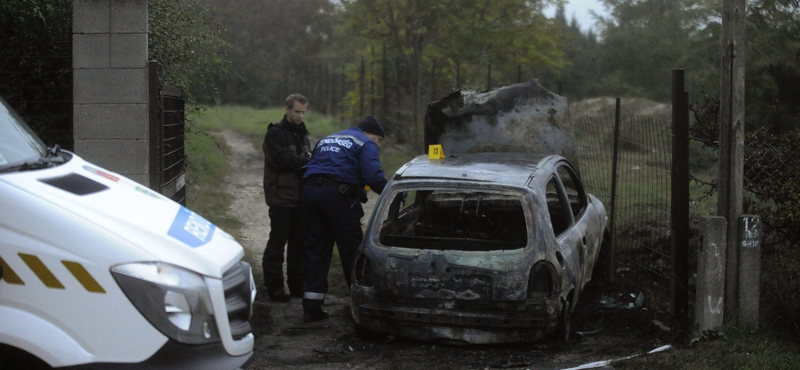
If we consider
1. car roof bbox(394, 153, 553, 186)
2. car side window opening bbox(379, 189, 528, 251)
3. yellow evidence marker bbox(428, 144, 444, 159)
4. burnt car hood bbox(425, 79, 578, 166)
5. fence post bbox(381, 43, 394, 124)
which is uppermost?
fence post bbox(381, 43, 394, 124)

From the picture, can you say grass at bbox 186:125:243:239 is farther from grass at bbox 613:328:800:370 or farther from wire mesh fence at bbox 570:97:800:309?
grass at bbox 613:328:800:370

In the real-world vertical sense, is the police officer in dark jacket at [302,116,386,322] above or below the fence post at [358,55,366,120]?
below

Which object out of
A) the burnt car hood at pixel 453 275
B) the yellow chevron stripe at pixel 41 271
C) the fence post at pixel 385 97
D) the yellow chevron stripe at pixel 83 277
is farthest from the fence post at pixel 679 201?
the fence post at pixel 385 97

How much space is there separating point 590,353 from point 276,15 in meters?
52.2

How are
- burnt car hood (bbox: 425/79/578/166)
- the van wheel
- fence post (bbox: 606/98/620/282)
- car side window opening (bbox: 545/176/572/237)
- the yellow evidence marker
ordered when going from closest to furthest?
the van wheel
car side window opening (bbox: 545/176/572/237)
the yellow evidence marker
fence post (bbox: 606/98/620/282)
burnt car hood (bbox: 425/79/578/166)

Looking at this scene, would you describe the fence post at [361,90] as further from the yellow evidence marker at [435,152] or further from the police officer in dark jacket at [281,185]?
the yellow evidence marker at [435,152]

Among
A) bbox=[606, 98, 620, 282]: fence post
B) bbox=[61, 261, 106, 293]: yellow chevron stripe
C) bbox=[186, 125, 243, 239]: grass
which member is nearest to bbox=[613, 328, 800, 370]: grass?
bbox=[606, 98, 620, 282]: fence post

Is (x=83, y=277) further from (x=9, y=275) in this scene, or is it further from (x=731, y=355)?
(x=731, y=355)

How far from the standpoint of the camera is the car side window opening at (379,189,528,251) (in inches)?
238

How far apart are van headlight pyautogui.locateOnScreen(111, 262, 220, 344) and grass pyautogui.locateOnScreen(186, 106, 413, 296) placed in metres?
4.35

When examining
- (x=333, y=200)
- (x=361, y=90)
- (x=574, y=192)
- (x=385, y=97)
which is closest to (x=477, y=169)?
(x=333, y=200)

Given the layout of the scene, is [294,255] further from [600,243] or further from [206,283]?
[206,283]

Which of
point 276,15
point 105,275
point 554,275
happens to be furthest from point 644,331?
point 276,15

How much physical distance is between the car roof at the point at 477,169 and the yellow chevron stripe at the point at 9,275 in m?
3.19
